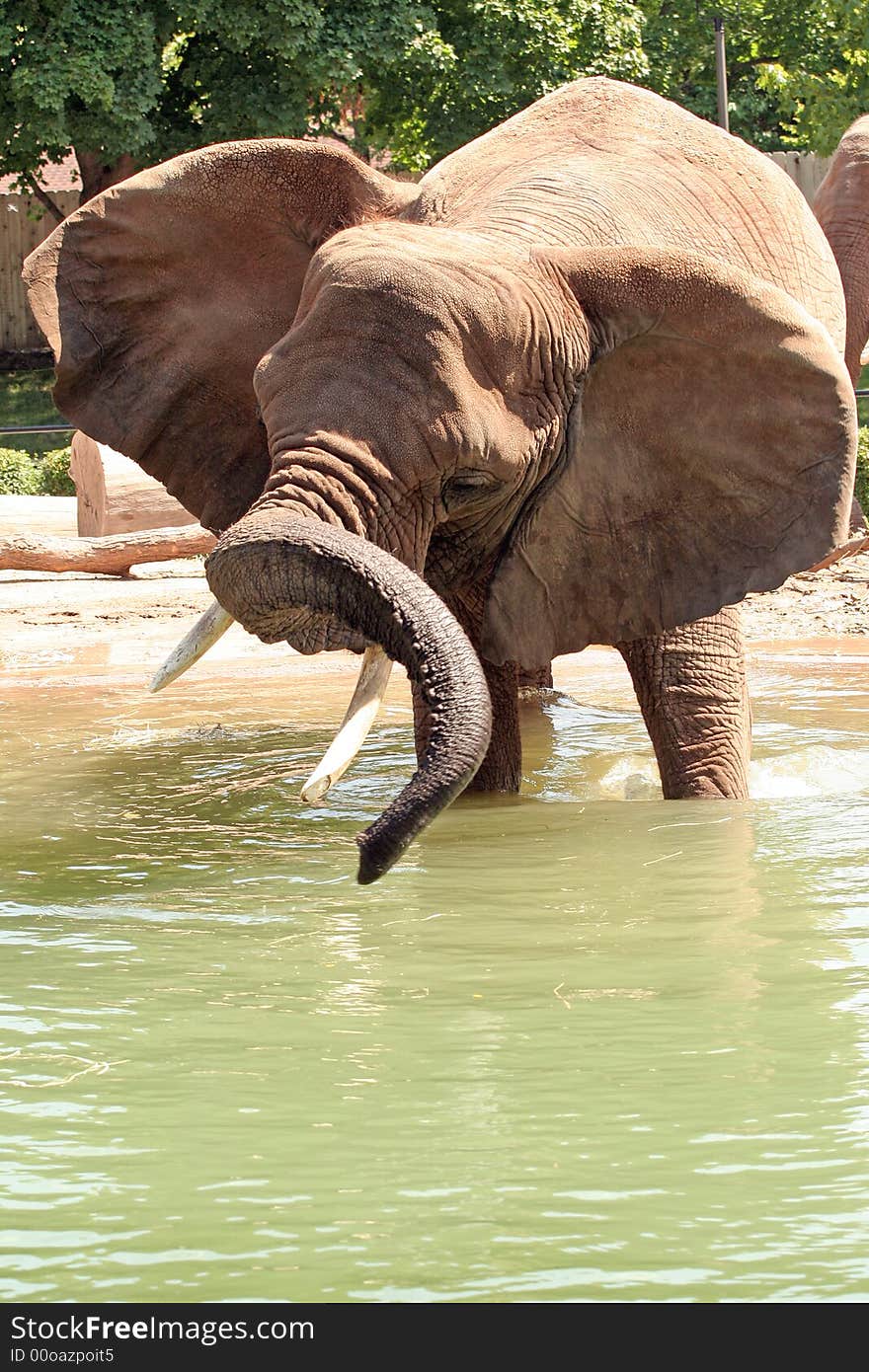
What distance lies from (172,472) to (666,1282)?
4.41 metres

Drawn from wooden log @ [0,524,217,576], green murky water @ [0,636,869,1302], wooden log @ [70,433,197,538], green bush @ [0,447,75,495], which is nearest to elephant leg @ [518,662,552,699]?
green murky water @ [0,636,869,1302]

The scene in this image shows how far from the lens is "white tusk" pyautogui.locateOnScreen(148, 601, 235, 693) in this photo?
5.16m

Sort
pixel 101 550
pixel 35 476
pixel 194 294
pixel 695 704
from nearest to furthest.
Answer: pixel 695 704, pixel 194 294, pixel 101 550, pixel 35 476

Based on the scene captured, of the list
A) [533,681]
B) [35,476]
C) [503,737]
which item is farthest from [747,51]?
[503,737]

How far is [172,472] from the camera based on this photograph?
263 inches

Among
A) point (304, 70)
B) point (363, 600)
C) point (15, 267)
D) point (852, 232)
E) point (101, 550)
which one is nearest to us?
point (363, 600)

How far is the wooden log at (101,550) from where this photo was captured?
43.1 ft

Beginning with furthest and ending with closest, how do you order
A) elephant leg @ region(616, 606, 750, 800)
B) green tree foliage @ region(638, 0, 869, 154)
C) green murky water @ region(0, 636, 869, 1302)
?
green tree foliage @ region(638, 0, 869, 154) → elephant leg @ region(616, 606, 750, 800) → green murky water @ region(0, 636, 869, 1302)

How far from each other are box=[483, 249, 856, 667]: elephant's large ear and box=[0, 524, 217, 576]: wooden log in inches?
299

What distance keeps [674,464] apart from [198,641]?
1.50m

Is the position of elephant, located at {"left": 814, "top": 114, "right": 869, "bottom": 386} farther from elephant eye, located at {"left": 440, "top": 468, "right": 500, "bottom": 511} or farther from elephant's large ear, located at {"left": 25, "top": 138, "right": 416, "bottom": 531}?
elephant eye, located at {"left": 440, "top": 468, "right": 500, "bottom": 511}

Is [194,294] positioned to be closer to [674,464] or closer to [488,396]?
[488,396]

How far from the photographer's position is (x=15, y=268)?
3462 centimetres

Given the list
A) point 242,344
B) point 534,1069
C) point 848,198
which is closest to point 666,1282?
point 534,1069
